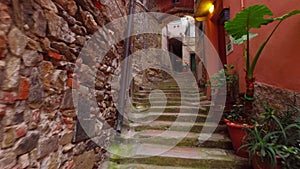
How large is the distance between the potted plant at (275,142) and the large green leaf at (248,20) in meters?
0.89

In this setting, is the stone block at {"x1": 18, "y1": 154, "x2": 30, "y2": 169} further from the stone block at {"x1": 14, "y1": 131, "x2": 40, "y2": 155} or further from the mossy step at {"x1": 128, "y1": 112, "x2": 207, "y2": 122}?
the mossy step at {"x1": 128, "y1": 112, "x2": 207, "y2": 122}

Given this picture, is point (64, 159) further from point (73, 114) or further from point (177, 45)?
point (177, 45)

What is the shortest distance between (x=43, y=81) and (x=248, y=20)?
6.34 ft

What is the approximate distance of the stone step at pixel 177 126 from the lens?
2.23m

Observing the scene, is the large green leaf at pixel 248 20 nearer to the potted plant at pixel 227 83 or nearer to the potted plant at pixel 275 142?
the potted plant at pixel 227 83

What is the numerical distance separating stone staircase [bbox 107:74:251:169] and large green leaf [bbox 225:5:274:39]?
1.22 meters

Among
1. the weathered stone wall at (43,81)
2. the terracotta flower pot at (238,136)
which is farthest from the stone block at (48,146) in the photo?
the terracotta flower pot at (238,136)

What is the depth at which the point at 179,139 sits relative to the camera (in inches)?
81.5

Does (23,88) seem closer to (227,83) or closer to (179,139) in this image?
(179,139)

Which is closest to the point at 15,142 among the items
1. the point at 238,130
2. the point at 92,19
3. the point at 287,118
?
the point at 92,19

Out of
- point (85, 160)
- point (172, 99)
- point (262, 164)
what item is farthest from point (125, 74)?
point (262, 164)

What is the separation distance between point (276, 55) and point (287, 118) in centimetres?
73

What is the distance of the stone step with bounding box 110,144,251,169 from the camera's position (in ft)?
5.50

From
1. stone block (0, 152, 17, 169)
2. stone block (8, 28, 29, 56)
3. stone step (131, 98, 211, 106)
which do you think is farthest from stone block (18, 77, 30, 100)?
stone step (131, 98, 211, 106)
